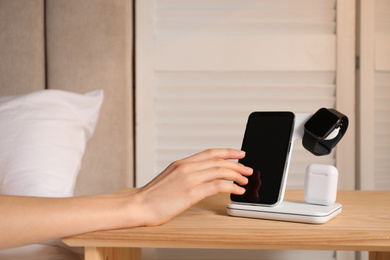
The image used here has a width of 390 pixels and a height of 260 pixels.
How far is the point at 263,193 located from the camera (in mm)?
822

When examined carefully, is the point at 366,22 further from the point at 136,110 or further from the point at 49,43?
the point at 49,43

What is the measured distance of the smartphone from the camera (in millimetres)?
822

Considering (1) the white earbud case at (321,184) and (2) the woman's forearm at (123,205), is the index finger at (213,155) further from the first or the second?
(1) the white earbud case at (321,184)

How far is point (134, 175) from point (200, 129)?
0.29 metres

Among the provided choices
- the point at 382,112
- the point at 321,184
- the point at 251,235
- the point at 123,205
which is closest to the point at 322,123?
the point at 321,184

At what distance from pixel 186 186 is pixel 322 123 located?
275mm

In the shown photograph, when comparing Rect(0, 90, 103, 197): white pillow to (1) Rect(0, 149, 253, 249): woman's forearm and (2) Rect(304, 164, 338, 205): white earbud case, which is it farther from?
(2) Rect(304, 164, 338, 205): white earbud case

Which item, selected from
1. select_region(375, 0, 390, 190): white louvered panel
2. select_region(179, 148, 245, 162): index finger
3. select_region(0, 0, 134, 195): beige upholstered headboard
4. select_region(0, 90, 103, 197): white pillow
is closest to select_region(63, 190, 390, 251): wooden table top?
select_region(179, 148, 245, 162): index finger

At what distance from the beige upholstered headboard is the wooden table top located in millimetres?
762

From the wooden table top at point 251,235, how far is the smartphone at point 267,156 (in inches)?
2.2

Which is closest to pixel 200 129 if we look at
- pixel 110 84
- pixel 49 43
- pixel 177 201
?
pixel 110 84

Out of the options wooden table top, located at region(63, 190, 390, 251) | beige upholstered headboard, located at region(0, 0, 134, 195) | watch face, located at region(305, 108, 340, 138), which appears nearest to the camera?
wooden table top, located at region(63, 190, 390, 251)

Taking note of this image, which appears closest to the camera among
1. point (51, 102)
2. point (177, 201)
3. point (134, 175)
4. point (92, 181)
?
point (177, 201)

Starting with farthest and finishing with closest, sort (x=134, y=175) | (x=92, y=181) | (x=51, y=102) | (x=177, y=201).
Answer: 1. (x=134, y=175)
2. (x=92, y=181)
3. (x=51, y=102)
4. (x=177, y=201)
